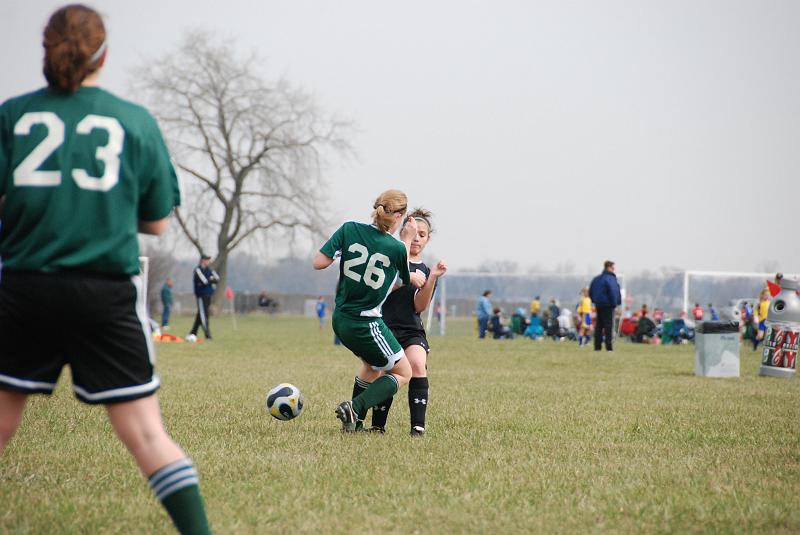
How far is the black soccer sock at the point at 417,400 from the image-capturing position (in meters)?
7.37

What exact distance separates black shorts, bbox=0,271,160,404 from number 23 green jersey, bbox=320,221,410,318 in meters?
3.20

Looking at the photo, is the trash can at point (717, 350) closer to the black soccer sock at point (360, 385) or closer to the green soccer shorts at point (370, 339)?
the black soccer sock at point (360, 385)

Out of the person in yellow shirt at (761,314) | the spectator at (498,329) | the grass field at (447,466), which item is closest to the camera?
the grass field at (447,466)

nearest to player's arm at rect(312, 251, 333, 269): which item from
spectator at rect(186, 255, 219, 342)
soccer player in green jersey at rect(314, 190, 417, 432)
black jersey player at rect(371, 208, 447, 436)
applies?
soccer player in green jersey at rect(314, 190, 417, 432)

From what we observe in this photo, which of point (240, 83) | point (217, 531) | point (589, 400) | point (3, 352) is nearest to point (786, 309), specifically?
point (589, 400)

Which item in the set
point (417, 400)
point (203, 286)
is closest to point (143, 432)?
point (417, 400)

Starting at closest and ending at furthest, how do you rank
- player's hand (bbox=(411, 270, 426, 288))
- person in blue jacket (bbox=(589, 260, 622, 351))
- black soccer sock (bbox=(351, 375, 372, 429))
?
1. player's hand (bbox=(411, 270, 426, 288))
2. black soccer sock (bbox=(351, 375, 372, 429))
3. person in blue jacket (bbox=(589, 260, 622, 351))

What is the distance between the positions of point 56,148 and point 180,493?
1275 mm

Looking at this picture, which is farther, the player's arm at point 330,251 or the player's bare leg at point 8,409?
the player's arm at point 330,251

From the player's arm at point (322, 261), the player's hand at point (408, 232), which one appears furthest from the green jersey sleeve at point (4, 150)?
the player's hand at point (408, 232)

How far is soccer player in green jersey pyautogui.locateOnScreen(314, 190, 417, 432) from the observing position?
6.62 metres

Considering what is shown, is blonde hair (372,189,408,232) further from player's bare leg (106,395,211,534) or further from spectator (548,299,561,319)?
spectator (548,299,561,319)

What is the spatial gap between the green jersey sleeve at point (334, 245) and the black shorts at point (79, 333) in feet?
10.4

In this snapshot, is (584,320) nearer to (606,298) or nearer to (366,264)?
(606,298)
